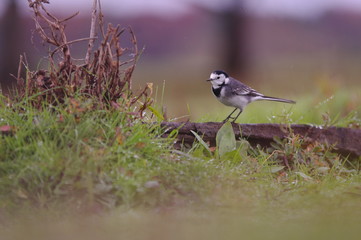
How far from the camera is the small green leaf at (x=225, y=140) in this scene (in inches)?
242

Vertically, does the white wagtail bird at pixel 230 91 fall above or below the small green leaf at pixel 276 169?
above

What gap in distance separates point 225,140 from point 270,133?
0.93 metres

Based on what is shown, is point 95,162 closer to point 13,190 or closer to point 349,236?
point 13,190

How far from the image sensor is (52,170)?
4.82 meters

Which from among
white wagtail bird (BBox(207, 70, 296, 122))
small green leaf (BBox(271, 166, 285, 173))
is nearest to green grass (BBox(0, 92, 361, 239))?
small green leaf (BBox(271, 166, 285, 173))

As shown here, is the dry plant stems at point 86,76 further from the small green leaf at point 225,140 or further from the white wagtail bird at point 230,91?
the white wagtail bird at point 230,91

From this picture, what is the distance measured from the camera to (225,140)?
6199 mm

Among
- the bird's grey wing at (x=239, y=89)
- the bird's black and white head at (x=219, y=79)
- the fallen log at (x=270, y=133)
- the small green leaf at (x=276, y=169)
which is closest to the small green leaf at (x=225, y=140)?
the fallen log at (x=270, y=133)

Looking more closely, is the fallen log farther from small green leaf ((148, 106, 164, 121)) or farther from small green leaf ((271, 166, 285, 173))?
small green leaf ((271, 166, 285, 173))

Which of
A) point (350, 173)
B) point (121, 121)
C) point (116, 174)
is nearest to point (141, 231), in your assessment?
point (116, 174)

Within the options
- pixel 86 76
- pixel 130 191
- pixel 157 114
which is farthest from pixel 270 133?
pixel 130 191

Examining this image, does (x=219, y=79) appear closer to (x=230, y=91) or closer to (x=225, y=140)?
(x=230, y=91)

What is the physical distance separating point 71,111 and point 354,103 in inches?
223

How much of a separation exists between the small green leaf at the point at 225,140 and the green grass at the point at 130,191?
0.25 metres
